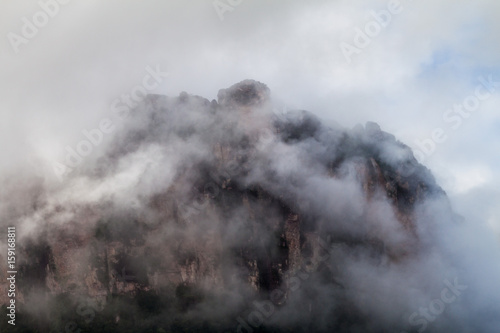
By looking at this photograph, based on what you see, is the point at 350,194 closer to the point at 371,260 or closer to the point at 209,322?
the point at 371,260

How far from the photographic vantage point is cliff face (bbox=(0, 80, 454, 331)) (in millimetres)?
141500

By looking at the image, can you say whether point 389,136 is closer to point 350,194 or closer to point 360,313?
point 350,194

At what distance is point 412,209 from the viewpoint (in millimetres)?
163125

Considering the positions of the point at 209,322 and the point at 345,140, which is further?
the point at 345,140

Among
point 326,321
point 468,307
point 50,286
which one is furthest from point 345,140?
point 50,286

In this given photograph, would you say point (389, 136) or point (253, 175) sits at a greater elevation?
point (389, 136)

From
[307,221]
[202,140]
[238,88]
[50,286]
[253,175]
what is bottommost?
[50,286]

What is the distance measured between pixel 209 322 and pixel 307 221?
139 ft

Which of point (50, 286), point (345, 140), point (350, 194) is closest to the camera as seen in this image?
point (50, 286)

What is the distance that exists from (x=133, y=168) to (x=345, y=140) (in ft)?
238

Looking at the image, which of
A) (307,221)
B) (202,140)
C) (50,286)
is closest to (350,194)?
(307,221)

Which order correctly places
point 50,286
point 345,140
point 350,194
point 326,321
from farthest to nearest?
point 345,140
point 350,194
point 326,321
point 50,286

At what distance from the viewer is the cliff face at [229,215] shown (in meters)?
142

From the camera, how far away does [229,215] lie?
5891 inches
